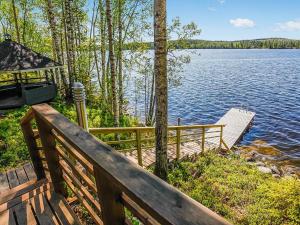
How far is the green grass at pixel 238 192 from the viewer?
5281mm

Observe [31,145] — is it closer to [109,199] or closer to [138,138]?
[109,199]

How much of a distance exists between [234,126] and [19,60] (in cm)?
1440

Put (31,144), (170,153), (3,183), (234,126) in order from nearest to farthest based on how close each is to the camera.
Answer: (31,144), (3,183), (170,153), (234,126)

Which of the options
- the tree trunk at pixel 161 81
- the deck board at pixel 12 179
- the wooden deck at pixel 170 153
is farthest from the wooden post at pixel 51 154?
the wooden deck at pixel 170 153

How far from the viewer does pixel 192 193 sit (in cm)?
608

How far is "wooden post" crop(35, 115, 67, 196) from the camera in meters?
2.71

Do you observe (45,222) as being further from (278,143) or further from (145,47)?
(278,143)

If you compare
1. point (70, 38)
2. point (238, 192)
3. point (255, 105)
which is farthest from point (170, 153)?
point (255, 105)

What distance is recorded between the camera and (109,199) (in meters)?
1.53

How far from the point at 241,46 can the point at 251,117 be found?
16505cm

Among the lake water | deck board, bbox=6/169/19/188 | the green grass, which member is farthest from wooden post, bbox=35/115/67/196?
the lake water

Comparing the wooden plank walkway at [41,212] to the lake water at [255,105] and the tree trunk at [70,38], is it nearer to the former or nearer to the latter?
the tree trunk at [70,38]

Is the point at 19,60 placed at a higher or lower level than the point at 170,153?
higher

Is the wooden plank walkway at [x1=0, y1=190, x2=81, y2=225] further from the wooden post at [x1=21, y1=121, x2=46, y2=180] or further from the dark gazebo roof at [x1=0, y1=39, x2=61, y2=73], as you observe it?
the dark gazebo roof at [x1=0, y1=39, x2=61, y2=73]
